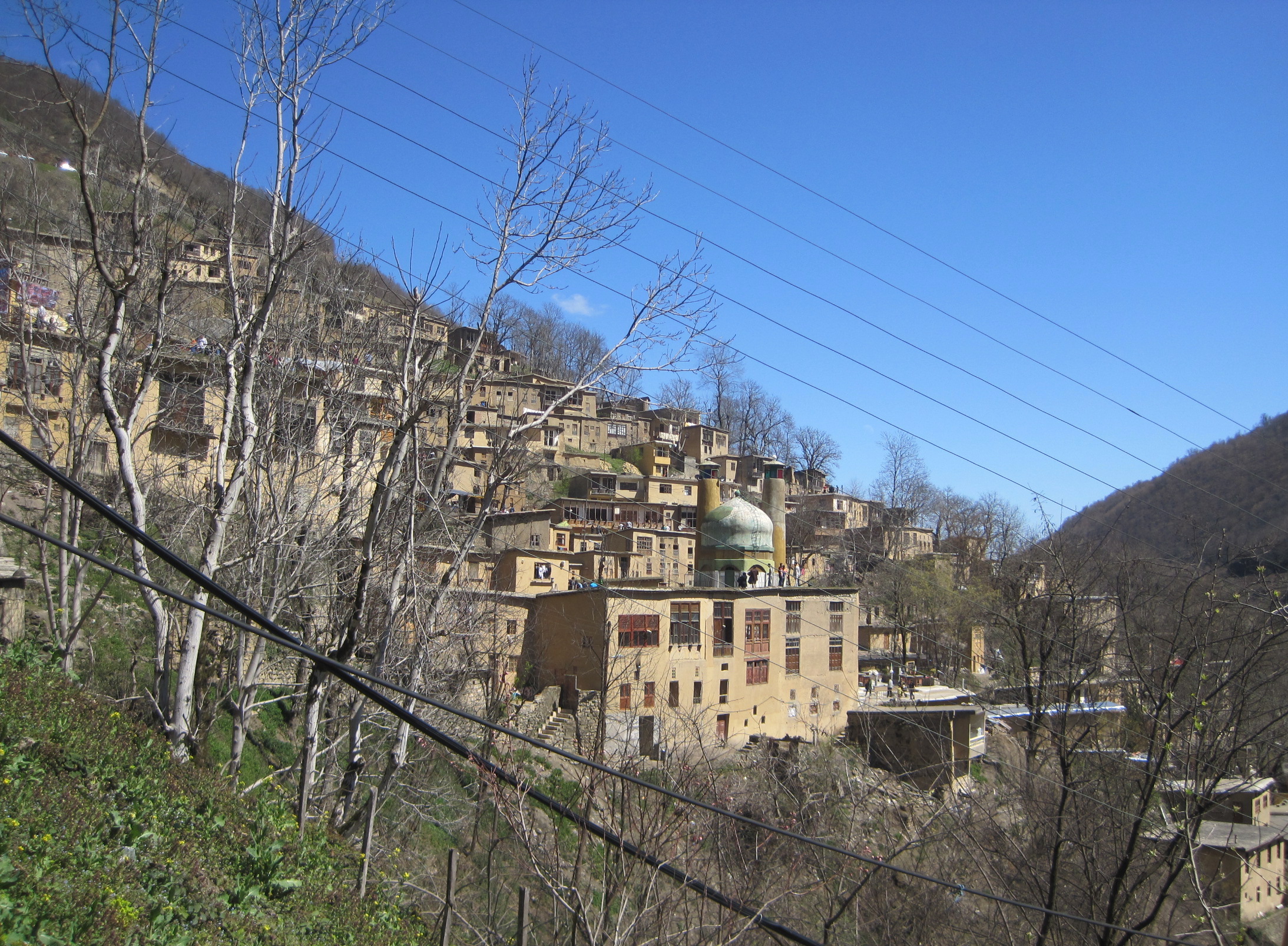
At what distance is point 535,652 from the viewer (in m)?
29.1

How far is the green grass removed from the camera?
519 centimetres

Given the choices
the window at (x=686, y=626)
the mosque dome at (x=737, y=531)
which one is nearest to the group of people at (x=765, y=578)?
the mosque dome at (x=737, y=531)

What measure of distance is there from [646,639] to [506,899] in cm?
1331

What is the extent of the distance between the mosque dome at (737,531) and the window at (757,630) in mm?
4352

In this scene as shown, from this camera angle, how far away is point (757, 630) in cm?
3262

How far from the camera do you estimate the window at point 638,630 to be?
27.8 metres

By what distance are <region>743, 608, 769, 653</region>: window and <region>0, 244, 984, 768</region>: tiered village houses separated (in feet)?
0.26

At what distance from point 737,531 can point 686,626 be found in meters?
8.90

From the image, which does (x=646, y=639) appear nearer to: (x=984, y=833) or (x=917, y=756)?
(x=917, y=756)

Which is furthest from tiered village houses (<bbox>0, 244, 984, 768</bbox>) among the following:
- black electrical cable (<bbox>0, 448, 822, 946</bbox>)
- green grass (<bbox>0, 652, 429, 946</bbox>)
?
black electrical cable (<bbox>0, 448, 822, 946</bbox>)

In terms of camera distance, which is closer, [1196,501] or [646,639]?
[646,639]

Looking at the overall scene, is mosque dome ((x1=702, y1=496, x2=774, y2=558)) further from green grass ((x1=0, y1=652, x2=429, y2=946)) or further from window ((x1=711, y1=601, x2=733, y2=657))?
green grass ((x1=0, y1=652, x2=429, y2=946))

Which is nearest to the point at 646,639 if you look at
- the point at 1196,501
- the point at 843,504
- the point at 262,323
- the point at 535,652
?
the point at 535,652

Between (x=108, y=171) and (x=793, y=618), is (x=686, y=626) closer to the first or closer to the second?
(x=793, y=618)
